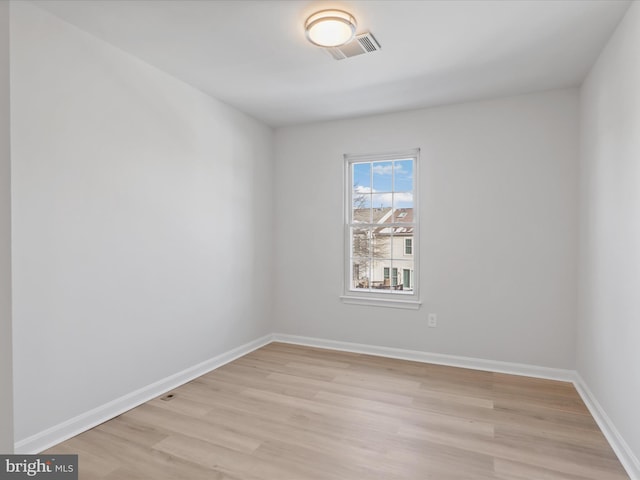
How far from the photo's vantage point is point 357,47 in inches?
105

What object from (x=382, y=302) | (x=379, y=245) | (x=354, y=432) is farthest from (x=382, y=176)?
(x=354, y=432)

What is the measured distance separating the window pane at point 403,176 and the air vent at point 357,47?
1572mm

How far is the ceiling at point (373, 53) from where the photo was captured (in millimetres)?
2248

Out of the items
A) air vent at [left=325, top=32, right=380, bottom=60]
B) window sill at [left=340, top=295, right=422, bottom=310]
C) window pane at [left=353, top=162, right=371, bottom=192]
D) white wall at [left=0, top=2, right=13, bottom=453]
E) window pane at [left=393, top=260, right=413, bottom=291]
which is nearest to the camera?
white wall at [left=0, top=2, right=13, bottom=453]

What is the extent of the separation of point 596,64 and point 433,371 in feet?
9.51

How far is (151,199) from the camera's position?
3.04m

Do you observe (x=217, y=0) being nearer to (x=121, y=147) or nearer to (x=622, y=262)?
(x=121, y=147)

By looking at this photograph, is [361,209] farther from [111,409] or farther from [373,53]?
[111,409]

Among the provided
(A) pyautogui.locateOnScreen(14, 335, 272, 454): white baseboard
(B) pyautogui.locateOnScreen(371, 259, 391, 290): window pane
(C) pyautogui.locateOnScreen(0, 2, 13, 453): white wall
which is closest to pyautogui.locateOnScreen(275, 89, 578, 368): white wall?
(B) pyautogui.locateOnScreen(371, 259, 391, 290): window pane

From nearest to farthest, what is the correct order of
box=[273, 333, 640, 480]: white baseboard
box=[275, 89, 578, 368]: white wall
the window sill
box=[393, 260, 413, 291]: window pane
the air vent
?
box=[273, 333, 640, 480]: white baseboard < the air vent < box=[275, 89, 578, 368]: white wall < the window sill < box=[393, 260, 413, 291]: window pane

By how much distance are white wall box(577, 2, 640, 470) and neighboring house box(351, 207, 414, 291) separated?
5.16 feet

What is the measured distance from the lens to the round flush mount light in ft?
7.43

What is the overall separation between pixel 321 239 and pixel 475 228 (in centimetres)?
168

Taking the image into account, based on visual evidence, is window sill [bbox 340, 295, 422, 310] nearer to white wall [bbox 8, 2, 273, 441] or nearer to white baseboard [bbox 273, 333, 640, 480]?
white baseboard [bbox 273, 333, 640, 480]
